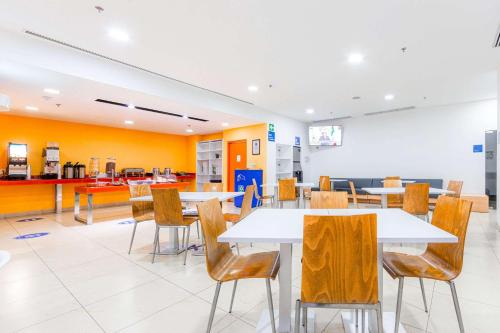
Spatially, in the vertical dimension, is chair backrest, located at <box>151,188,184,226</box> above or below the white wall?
below

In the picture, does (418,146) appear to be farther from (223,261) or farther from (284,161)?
(223,261)

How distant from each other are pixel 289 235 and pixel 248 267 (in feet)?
1.62

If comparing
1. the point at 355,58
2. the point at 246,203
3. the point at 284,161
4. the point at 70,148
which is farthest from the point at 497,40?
the point at 70,148

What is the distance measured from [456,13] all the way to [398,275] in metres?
3.04

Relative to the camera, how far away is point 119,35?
328 centimetres

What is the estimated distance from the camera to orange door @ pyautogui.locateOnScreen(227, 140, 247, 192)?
8.21 m

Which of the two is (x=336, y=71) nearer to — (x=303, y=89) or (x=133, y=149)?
(x=303, y=89)

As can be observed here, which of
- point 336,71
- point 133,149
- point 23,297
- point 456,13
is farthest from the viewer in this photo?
point 133,149

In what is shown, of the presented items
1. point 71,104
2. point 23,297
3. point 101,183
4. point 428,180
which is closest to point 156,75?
point 71,104

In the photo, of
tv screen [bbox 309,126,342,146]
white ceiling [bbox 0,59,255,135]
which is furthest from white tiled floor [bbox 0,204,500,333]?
tv screen [bbox 309,126,342,146]

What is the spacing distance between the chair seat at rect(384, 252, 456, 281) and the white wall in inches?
262

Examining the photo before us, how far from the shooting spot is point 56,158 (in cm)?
639

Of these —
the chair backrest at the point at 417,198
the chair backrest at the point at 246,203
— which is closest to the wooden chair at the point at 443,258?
the chair backrest at the point at 246,203

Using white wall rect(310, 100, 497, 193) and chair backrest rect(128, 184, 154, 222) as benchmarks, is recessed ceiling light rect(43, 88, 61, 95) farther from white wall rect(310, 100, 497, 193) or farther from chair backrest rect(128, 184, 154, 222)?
white wall rect(310, 100, 497, 193)
